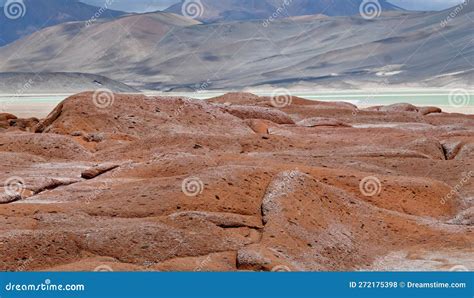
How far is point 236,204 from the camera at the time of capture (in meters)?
10.2

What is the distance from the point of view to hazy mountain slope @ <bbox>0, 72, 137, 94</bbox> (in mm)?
82938

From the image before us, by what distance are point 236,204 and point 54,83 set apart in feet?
255

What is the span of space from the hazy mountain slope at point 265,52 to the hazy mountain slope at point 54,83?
11593mm

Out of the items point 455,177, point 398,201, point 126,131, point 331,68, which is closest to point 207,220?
point 398,201

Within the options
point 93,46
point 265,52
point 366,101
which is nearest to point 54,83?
point 265,52

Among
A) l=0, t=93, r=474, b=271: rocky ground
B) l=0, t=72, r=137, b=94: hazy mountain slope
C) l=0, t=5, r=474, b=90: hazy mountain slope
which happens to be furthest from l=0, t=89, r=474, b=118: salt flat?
l=0, t=93, r=474, b=271: rocky ground

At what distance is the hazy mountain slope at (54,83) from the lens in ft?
272

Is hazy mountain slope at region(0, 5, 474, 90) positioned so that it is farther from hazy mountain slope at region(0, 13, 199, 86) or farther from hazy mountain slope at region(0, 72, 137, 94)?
hazy mountain slope at region(0, 72, 137, 94)

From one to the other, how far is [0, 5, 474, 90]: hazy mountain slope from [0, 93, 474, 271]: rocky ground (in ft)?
213

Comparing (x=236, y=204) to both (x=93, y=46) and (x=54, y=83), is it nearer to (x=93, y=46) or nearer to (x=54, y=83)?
(x=54, y=83)

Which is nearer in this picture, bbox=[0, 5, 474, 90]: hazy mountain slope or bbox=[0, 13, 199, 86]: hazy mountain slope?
bbox=[0, 5, 474, 90]: hazy mountain slope

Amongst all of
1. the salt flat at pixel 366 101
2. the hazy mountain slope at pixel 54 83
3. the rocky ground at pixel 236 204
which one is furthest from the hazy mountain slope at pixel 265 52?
the rocky ground at pixel 236 204

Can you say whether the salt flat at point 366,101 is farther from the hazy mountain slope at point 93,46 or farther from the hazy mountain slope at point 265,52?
the hazy mountain slope at point 93,46

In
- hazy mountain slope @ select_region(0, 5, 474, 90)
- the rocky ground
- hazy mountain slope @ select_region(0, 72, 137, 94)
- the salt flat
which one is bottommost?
the rocky ground
